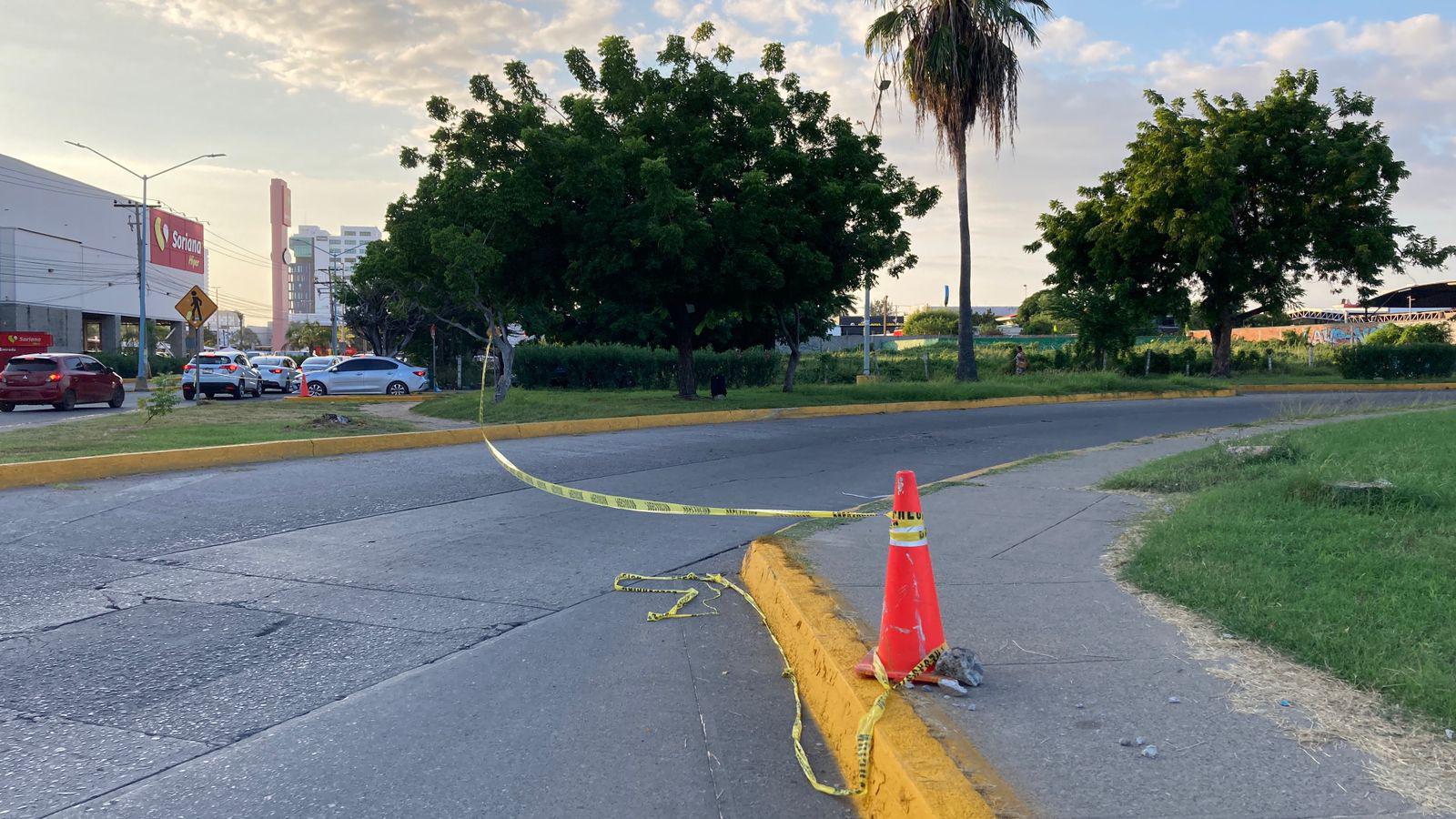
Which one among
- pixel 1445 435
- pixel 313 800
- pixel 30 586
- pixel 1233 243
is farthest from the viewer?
pixel 1233 243

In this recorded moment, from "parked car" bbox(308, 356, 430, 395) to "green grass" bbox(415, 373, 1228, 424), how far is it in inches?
322

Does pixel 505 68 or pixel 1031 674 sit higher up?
pixel 505 68

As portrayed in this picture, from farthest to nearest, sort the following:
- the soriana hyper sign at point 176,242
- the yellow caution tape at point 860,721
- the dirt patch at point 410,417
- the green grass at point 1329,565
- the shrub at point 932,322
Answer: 1. the shrub at point 932,322
2. the soriana hyper sign at point 176,242
3. the dirt patch at point 410,417
4. the green grass at point 1329,565
5. the yellow caution tape at point 860,721

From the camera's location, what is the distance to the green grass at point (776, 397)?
2141 centimetres

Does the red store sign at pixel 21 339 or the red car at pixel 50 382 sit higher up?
the red store sign at pixel 21 339

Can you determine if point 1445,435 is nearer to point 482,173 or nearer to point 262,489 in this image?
point 262,489

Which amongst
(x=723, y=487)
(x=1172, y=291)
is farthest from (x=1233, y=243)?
(x=723, y=487)

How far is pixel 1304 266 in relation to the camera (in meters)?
38.5

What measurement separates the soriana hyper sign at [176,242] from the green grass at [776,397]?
6545 cm

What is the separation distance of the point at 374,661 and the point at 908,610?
2.77 m

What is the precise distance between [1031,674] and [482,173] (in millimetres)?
19720

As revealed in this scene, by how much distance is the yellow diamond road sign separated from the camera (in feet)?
79.6

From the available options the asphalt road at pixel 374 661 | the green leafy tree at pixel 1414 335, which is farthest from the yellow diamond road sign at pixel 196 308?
the green leafy tree at pixel 1414 335

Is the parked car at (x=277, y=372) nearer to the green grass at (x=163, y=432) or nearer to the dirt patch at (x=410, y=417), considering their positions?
the dirt patch at (x=410, y=417)
